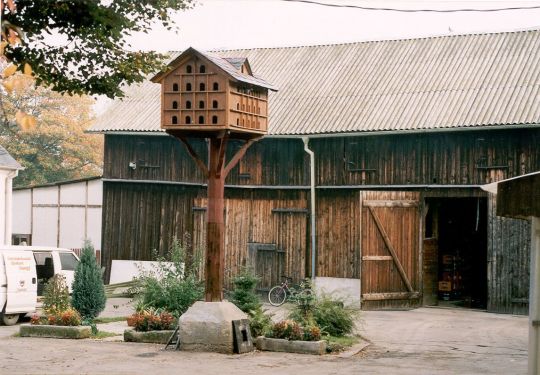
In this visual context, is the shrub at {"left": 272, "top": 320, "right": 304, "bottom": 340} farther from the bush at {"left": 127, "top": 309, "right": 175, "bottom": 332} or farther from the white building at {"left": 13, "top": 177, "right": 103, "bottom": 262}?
the white building at {"left": 13, "top": 177, "right": 103, "bottom": 262}

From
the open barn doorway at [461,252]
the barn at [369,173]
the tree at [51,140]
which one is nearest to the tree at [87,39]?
the barn at [369,173]

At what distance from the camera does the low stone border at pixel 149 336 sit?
618 inches

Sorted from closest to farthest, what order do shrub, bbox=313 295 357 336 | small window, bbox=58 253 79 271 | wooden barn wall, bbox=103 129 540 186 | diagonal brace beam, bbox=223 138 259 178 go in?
diagonal brace beam, bbox=223 138 259 178, shrub, bbox=313 295 357 336, wooden barn wall, bbox=103 129 540 186, small window, bbox=58 253 79 271

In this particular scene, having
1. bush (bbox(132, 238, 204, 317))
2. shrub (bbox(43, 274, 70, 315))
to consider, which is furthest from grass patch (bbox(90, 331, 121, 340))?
shrub (bbox(43, 274, 70, 315))

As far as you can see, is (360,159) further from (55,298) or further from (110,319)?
(55,298)

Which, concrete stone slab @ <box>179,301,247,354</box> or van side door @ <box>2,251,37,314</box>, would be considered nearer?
concrete stone slab @ <box>179,301,247,354</box>

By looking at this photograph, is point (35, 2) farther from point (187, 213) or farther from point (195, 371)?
point (187, 213)

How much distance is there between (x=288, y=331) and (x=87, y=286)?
488 centimetres

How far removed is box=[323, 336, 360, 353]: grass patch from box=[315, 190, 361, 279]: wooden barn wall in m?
7.25

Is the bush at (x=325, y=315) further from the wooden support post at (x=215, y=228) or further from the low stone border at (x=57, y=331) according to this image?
the low stone border at (x=57, y=331)

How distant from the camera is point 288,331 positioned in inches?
587

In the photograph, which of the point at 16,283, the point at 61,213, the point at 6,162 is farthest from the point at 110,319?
the point at 61,213

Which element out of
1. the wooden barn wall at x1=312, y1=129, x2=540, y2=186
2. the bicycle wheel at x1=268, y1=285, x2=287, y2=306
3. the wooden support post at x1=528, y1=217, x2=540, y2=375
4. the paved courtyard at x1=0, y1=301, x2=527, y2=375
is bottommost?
the paved courtyard at x1=0, y1=301, x2=527, y2=375

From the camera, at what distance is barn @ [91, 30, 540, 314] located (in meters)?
22.0
